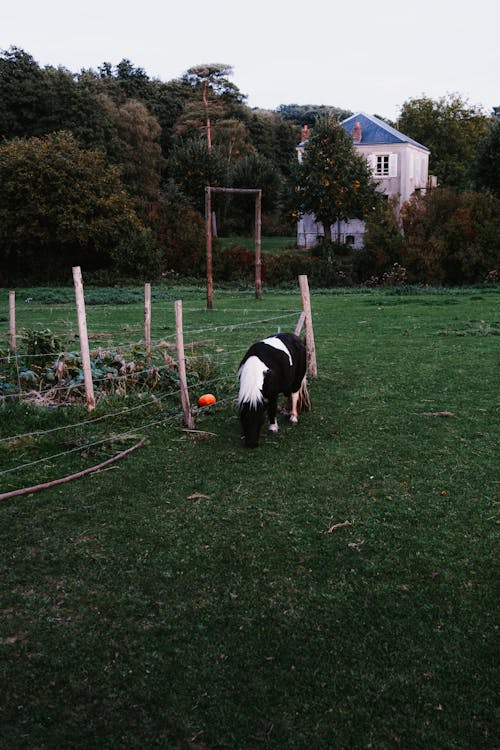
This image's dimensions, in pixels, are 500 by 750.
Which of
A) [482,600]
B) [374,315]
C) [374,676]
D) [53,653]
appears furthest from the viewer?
[374,315]

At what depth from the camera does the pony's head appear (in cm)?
620

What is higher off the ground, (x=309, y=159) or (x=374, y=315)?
(x=309, y=159)

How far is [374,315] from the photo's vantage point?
17.3 m

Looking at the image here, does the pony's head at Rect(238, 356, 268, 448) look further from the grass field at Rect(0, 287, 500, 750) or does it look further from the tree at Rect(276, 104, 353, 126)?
the tree at Rect(276, 104, 353, 126)

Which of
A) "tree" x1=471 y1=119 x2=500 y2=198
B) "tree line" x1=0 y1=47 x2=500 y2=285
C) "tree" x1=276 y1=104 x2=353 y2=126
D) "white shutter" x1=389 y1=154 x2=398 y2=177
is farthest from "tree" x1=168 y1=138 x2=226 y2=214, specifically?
"tree" x1=276 y1=104 x2=353 y2=126

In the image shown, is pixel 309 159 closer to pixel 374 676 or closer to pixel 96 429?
pixel 96 429

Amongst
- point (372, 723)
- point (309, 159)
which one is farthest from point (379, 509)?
point (309, 159)

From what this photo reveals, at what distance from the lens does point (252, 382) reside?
245 inches

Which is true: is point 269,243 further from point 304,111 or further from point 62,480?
point 304,111

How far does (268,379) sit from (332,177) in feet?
86.8

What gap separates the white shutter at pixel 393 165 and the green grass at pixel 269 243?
7.40 meters

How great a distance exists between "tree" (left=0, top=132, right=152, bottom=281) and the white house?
1304cm

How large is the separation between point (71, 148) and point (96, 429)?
86.0 feet

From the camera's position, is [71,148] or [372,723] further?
[71,148]
